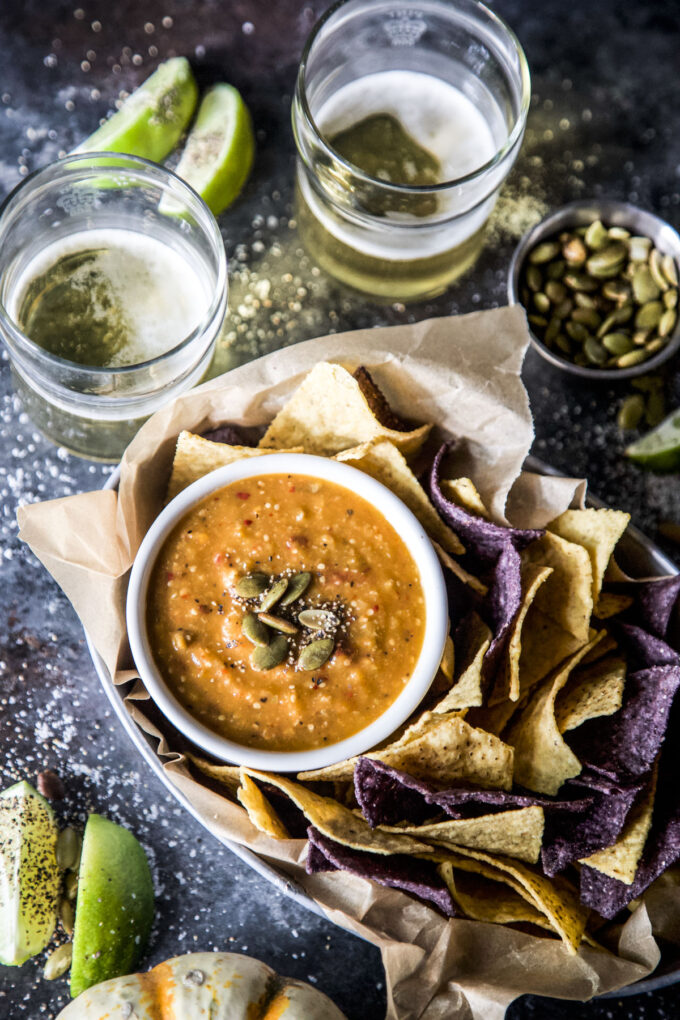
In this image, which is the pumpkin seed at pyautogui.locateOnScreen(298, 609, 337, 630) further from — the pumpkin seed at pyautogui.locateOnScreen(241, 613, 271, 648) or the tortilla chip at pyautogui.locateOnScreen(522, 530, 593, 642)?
the tortilla chip at pyautogui.locateOnScreen(522, 530, 593, 642)

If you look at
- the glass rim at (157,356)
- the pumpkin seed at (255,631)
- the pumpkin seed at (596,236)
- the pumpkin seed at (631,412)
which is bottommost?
the pumpkin seed at (631,412)

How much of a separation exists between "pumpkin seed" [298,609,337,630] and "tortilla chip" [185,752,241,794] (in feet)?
0.97

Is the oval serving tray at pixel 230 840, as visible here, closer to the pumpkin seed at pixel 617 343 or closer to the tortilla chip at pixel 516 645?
the tortilla chip at pixel 516 645

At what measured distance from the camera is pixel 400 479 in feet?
6.64

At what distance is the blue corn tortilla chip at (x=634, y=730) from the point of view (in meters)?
1.93

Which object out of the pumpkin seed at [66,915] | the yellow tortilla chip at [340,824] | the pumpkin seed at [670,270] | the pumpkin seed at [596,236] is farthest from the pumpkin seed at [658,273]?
the pumpkin seed at [66,915]

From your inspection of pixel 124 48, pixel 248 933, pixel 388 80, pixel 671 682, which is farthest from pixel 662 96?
pixel 248 933

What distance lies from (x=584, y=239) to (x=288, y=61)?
0.84 metres

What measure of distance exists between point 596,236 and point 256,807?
4.84 feet

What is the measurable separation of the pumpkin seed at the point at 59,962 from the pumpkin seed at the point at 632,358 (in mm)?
1765

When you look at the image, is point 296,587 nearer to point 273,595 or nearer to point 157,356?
point 273,595

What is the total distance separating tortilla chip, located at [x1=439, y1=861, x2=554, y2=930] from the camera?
192cm

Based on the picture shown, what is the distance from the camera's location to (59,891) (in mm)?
2225

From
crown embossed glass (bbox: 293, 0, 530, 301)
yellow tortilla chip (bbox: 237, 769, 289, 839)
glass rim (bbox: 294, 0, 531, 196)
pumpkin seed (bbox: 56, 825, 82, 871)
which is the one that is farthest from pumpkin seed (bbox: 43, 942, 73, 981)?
glass rim (bbox: 294, 0, 531, 196)
